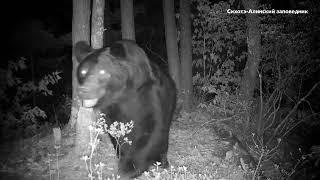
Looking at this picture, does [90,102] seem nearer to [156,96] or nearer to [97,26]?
[156,96]

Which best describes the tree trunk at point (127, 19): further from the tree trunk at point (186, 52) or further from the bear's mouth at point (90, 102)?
the bear's mouth at point (90, 102)

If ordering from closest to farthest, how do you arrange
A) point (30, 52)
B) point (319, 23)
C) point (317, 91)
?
point (319, 23) < point (317, 91) < point (30, 52)

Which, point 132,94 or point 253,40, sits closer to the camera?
point 132,94

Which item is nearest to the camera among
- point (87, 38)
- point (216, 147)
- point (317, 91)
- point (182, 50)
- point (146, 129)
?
point (146, 129)

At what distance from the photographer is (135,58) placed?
400 centimetres

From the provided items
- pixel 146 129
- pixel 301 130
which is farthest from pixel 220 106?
pixel 146 129

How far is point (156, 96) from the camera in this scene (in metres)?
4.25

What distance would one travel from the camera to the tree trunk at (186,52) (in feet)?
A: 34.9

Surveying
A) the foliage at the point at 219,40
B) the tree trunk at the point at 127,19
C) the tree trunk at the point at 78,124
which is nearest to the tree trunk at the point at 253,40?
the foliage at the point at 219,40

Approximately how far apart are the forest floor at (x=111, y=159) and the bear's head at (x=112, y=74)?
0.98 metres

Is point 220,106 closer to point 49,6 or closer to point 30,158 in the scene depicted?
point 30,158

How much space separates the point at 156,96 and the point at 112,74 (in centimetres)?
71

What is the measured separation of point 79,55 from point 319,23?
583cm

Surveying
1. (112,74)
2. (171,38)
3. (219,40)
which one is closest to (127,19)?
(171,38)
